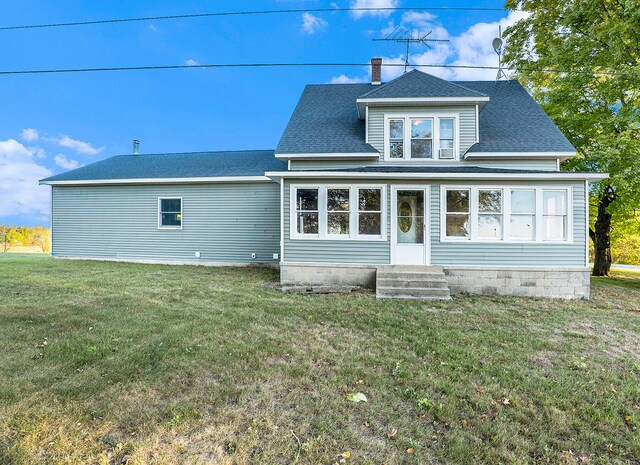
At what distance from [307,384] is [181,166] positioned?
12.6 metres

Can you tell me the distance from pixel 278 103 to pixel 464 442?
2449 cm

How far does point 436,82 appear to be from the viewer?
31.3 feet

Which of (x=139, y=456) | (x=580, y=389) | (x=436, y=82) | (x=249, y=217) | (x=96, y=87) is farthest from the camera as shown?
(x=96, y=87)

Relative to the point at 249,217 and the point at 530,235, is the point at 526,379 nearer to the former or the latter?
the point at 530,235

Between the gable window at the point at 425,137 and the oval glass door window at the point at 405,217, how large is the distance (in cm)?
167

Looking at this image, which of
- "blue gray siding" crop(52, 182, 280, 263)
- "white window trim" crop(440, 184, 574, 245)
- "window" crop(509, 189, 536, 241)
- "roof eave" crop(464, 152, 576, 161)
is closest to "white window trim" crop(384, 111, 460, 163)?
"roof eave" crop(464, 152, 576, 161)

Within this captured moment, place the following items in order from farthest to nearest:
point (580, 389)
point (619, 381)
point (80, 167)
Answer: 1. point (80, 167)
2. point (619, 381)
3. point (580, 389)

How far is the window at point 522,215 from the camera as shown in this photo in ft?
26.7

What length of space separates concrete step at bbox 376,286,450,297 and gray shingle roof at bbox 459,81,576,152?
182 inches

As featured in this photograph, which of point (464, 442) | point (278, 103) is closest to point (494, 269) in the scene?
point (464, 442)

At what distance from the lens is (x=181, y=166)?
13234 mm

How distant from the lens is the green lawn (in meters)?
2.27

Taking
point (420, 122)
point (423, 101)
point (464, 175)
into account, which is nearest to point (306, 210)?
point (464, 175)

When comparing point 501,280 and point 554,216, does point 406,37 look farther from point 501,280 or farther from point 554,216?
point 501,280
